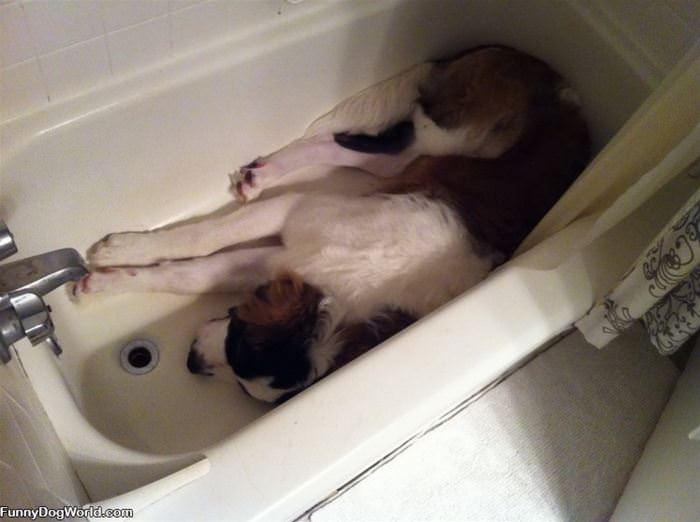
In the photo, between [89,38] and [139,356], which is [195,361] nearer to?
[139,356]

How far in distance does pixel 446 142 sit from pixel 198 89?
24.3 inches

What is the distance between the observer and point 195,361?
1345mm

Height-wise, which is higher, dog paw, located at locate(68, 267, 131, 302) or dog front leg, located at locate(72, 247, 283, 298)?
dog front leg, located at locate(72, 247, 283, 298)

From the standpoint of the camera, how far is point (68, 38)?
1099 mm

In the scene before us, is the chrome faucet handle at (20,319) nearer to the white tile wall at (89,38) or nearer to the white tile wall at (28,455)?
the white tile wall at (28,455)

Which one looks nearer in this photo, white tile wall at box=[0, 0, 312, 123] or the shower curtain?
the shower curtain

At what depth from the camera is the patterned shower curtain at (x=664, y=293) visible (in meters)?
0.93

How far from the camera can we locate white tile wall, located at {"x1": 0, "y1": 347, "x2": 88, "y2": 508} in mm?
634

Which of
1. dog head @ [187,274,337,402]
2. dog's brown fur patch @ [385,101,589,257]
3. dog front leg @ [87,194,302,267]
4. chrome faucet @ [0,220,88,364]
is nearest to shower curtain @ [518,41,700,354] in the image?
dog's brown fur patch @ [385,101,589,257]

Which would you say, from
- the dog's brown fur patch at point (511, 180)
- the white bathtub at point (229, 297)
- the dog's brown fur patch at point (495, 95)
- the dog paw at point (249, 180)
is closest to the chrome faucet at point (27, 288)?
the white bathtub at point (229, 297)

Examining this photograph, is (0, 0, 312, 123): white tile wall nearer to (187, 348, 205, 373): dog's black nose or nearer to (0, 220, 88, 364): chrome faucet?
(0, 220, 88, 364): chrome faucet

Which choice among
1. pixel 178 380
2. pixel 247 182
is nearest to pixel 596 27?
pixel 247 182

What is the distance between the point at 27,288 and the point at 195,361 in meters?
0.51

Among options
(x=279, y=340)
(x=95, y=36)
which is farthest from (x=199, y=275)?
(x=95, y=36)
